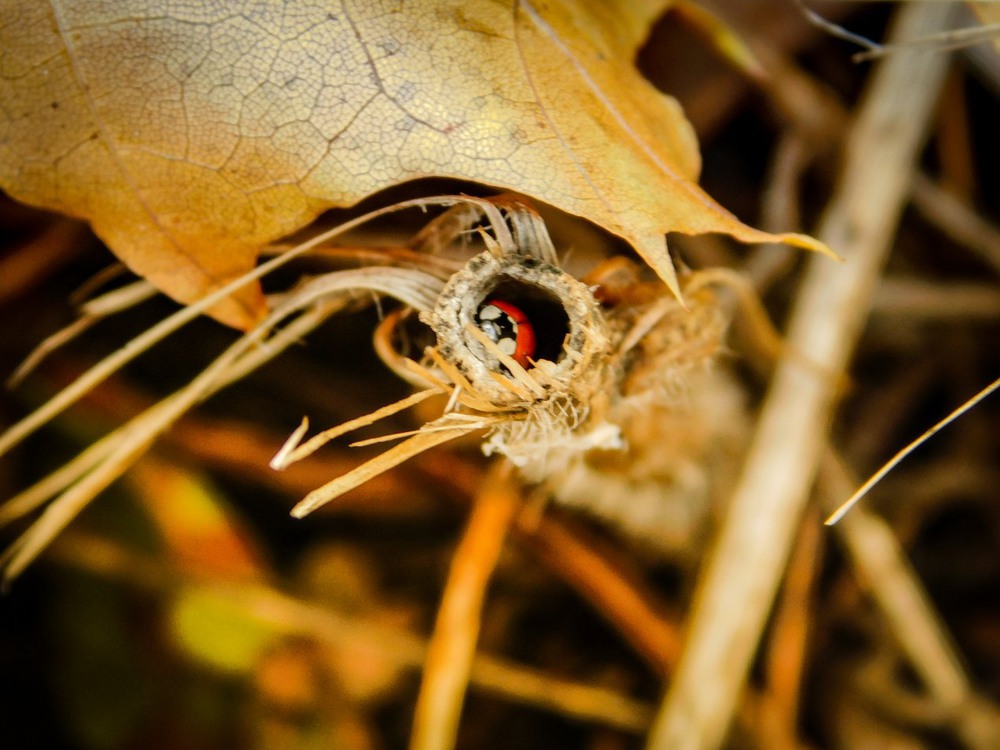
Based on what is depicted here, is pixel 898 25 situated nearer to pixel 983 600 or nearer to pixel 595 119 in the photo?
pixel 595 119

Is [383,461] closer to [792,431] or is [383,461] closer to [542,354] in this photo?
[542,354]

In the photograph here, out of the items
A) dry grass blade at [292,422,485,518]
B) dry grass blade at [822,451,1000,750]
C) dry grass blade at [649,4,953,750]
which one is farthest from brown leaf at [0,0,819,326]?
dry grass blade at [822,451,1000,750]

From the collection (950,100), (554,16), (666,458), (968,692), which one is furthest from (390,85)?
(968,692)

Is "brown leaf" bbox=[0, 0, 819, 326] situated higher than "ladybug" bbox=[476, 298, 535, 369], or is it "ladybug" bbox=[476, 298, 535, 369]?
"brown leaf" bbox=[0, 0, 819, 326]

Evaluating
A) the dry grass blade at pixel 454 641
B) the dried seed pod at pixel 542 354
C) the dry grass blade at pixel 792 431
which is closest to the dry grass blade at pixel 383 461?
the dried seed pod at pixel 542 354

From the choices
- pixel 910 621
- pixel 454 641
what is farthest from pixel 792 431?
pixel 454 641

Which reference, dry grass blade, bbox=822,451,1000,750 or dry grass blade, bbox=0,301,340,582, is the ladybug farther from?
dry grass blade, bbox=822,451,1000,750

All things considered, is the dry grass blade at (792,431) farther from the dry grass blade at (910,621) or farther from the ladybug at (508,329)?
the ladybug at (508,329)
